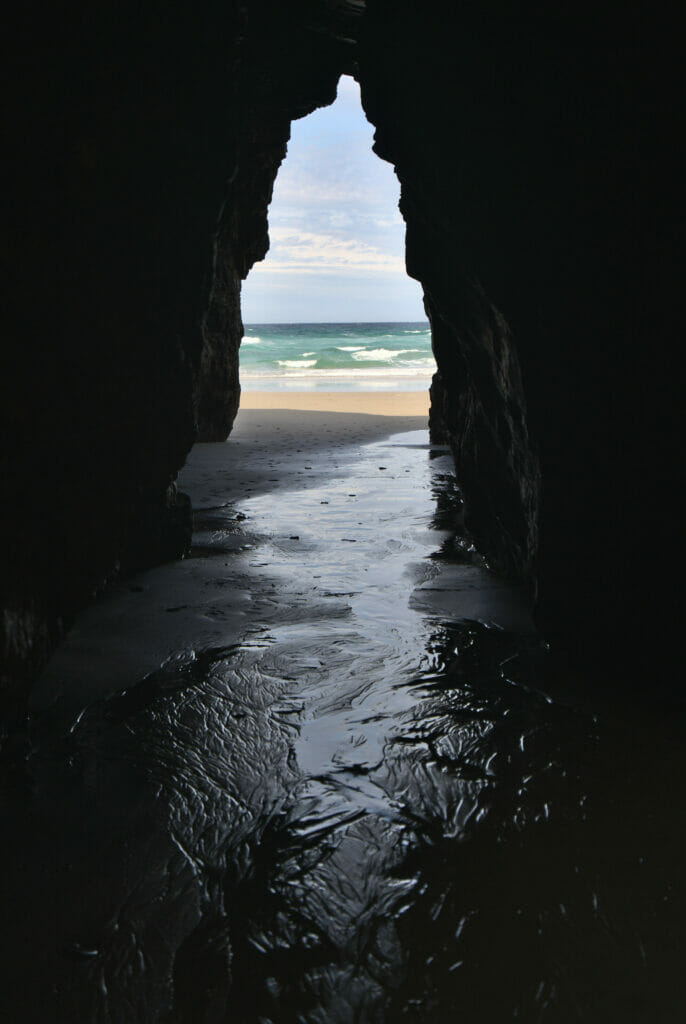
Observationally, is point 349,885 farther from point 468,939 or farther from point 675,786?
point 675,786

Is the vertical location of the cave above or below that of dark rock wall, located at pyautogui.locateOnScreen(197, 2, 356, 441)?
below

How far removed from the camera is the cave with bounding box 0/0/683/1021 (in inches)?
103

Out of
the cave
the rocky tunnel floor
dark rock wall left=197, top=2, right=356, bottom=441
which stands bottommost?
the rocky tunnel floor

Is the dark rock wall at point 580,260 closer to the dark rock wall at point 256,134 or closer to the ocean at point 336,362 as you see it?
the dark rock wall at point 256,134

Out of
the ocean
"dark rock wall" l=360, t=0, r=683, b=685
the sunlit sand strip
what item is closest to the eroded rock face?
"dark rock wall" l=360, t=0, r=683, b=685

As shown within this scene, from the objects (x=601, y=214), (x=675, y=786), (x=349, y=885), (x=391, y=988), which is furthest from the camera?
(x=601, y=214)

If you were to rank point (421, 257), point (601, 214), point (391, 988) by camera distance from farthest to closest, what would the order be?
point (421, 257), point (601, 214), point (391, 988)

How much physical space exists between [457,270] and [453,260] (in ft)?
0.22

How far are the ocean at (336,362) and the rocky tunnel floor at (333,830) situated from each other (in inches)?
838

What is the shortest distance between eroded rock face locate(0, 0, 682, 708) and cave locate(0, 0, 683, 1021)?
0.01m

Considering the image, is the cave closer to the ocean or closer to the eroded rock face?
the eroded rock face

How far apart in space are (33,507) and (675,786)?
2.30 meters

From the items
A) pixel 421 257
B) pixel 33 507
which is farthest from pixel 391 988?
pixel 421 257

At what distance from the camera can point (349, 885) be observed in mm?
1938
